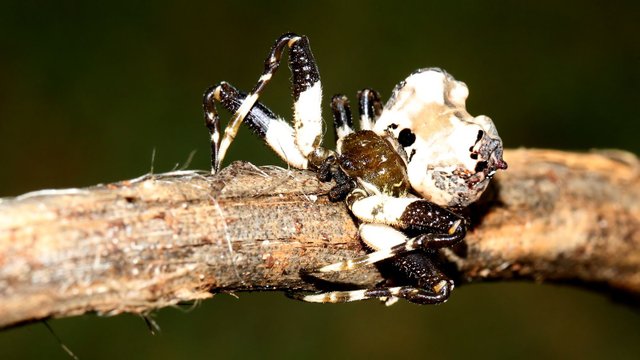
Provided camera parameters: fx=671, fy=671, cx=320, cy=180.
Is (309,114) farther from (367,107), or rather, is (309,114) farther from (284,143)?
(367,107)

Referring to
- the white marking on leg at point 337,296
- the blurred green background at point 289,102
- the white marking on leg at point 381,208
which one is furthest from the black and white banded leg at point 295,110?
the blurred green background at point 289,102

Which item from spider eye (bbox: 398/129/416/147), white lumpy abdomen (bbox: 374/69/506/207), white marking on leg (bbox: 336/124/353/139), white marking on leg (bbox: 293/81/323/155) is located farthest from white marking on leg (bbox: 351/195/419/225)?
→ white marking on leg (bbox: 336/124/353/139)

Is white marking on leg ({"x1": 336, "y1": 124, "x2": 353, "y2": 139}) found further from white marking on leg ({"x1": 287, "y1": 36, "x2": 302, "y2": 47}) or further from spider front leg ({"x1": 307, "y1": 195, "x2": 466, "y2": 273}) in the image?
spider front leg ({"x1": 307, "y1": 195, "x2": 466, "y2": 273})

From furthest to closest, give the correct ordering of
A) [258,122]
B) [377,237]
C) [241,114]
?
[258,122], [241,114], [377,237]

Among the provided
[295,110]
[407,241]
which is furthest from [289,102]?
[407,241]

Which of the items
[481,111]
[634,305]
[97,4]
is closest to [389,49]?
[481,111]

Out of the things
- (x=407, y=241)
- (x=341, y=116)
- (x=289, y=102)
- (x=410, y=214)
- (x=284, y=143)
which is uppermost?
(x=341, y=116)

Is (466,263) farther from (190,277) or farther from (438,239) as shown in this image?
(190,277)
